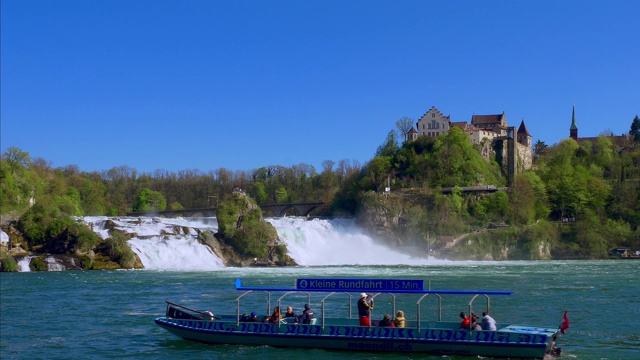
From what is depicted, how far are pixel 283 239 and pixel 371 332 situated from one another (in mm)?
52560

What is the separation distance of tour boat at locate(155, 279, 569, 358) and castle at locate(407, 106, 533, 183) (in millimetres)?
89985

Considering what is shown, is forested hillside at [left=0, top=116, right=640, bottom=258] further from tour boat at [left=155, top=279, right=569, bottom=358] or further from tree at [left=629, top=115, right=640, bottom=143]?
tour boat at [left=155, top=279, right=569, bottom=358]

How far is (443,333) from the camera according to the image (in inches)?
963

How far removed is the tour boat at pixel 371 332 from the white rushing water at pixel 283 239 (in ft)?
122

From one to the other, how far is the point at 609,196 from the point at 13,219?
7745 centimetres

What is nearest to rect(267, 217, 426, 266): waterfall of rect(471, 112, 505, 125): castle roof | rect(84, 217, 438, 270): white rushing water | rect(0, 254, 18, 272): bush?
rect(84, 217, 438, 270): white rushing water

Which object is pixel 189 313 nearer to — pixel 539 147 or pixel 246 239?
pixel 246 239

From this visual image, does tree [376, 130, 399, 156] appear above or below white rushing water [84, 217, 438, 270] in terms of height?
above

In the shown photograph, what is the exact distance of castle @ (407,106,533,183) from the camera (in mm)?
114525

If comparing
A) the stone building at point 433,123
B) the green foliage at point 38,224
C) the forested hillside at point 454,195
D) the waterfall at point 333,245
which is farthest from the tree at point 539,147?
the green foliage at point 38,224

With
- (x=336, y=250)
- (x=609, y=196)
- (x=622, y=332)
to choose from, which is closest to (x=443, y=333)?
(x=622, y=332)

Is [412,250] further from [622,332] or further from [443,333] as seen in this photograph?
[443,333]

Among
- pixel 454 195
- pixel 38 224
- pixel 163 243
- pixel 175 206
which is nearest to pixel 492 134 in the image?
pixel 454 195

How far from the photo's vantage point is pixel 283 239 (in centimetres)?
7750
